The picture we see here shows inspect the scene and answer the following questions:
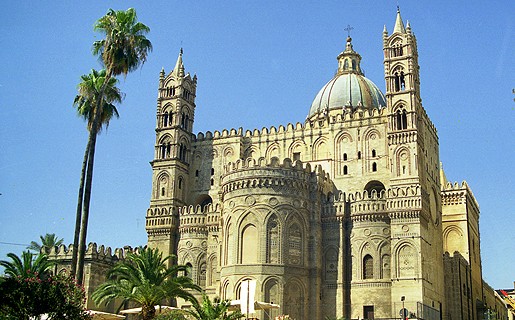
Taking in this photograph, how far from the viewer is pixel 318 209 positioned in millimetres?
56562

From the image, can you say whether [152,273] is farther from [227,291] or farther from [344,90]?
[344,90]

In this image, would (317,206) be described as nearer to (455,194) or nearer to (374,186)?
(374,186)

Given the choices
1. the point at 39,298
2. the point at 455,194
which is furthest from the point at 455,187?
the point at 39,298

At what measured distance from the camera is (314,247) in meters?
55.4

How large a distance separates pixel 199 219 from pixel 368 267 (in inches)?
615

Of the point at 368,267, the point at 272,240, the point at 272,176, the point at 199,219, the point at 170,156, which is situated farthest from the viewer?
the point at 170,156

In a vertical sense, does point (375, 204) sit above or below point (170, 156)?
below

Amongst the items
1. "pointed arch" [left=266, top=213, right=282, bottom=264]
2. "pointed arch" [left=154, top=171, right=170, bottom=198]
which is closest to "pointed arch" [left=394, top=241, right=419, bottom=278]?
"pointed arch" [left=266, top=213, right=282, bottom=264]

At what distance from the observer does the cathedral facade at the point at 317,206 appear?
175 feet

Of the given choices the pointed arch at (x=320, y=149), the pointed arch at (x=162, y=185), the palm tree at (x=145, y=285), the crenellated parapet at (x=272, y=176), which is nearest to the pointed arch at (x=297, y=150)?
the pointed arch at (x=320, y=149)

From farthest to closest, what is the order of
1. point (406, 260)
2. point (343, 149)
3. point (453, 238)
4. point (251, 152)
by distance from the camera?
point (453, 238) → point (251, 152) → point (343, 149) → point (406, 260)

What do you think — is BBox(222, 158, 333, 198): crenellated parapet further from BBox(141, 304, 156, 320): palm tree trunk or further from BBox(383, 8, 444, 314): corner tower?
BBox(141, 304, 156, 320): palm tree trunk

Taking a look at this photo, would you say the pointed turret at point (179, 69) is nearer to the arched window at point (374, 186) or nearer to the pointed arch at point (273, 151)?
the pointed arch at point (273, 151)

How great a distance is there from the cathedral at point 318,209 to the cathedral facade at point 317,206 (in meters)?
0.10
